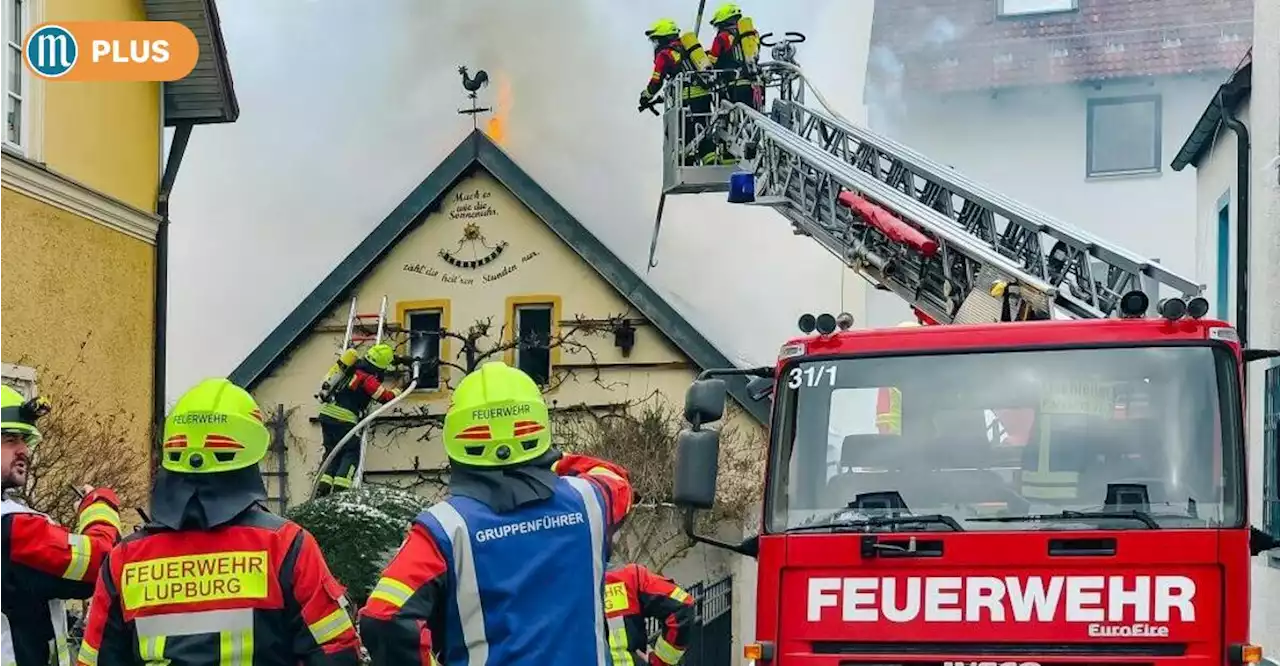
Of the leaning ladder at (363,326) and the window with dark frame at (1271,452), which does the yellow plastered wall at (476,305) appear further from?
the window with dark frame at (1271,452)

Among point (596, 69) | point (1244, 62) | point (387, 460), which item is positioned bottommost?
point (387, 460)

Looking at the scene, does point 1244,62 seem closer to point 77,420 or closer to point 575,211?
point 575,211

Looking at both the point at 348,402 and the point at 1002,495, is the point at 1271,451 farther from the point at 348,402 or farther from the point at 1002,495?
the point at 348,402

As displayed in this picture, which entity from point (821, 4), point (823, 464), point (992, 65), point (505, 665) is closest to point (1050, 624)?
point (823, 464)

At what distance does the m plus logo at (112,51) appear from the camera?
33.6 feet

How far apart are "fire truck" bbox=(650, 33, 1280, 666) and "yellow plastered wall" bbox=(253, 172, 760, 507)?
9.73 m

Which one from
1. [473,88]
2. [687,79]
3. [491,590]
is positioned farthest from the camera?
[473,88]

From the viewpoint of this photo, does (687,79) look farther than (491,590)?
Yes

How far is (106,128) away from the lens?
1120 cm

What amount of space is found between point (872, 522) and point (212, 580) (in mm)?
2360

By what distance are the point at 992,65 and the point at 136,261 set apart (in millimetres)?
15761

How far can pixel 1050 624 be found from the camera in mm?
4793

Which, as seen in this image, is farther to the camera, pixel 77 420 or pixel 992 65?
pixel 992 65

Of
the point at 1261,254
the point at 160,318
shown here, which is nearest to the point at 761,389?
the point at 1261,254
